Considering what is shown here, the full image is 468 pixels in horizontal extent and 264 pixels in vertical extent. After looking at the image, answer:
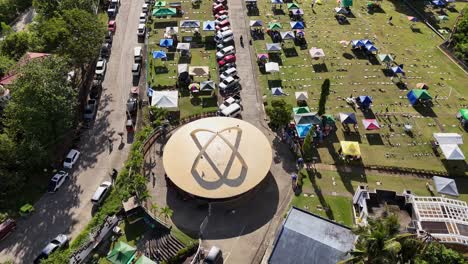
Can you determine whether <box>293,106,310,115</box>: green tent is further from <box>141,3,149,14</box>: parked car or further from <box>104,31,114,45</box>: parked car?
<box>141,3,149,14</box>: parked car

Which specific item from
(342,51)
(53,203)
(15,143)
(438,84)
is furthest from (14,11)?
(438,84)

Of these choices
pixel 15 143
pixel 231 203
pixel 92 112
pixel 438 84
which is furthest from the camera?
A: pixel 438 84

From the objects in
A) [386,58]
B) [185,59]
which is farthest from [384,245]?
[185,59]

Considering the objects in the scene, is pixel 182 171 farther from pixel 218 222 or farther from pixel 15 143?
pixel 15 143

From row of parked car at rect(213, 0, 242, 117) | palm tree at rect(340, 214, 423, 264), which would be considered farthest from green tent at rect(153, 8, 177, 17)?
palm tree at rect(340, 214, 423, 264)

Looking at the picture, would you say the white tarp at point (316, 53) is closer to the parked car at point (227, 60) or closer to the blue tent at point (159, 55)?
the parked car at point (227, 60)

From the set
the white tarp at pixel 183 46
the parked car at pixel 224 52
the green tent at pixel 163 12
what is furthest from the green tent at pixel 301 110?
the green tent at pixel 163 12
